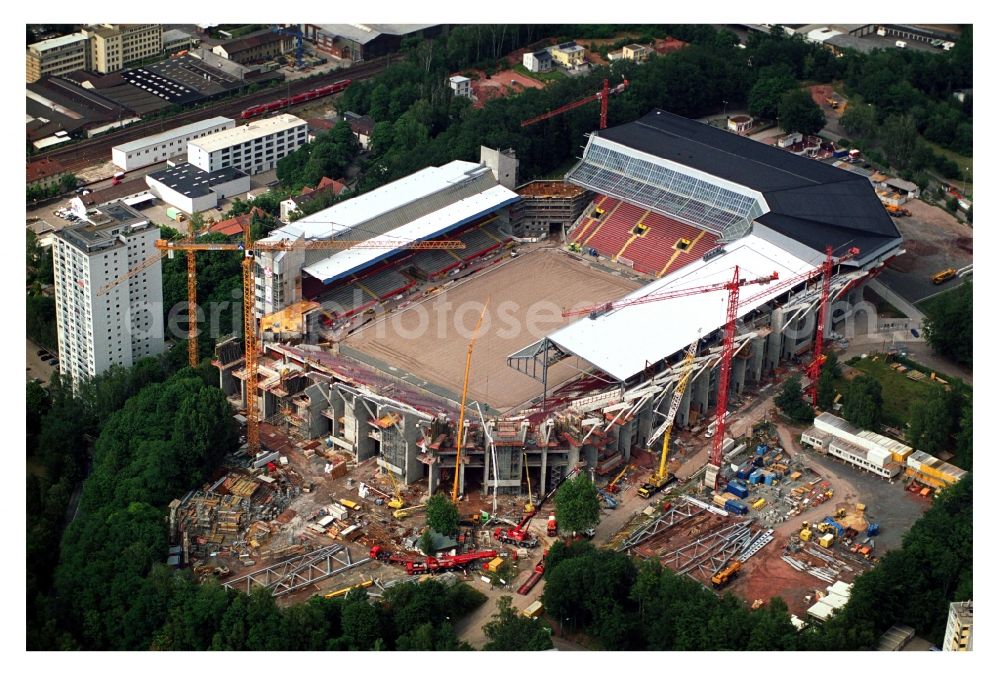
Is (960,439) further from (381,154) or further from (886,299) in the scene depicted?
(381,154)

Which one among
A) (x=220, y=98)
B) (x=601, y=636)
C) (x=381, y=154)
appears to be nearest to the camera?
(x=601, y=636)

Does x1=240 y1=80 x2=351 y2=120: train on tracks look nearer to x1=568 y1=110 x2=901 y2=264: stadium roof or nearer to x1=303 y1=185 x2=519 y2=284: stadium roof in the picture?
x1=303 y1=185 x2=519 y2=284: stadium roof

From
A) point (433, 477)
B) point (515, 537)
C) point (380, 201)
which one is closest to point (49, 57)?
point (380, 201)

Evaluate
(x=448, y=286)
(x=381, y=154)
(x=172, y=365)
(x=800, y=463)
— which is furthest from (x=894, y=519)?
(x=381, y=154)

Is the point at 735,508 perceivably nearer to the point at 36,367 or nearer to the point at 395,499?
the point at 395,499

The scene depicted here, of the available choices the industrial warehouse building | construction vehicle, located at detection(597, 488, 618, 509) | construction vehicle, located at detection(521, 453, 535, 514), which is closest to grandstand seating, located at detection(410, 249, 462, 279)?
the industrial warehouse building

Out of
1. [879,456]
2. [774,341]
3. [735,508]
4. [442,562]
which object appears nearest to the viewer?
[442,562]
